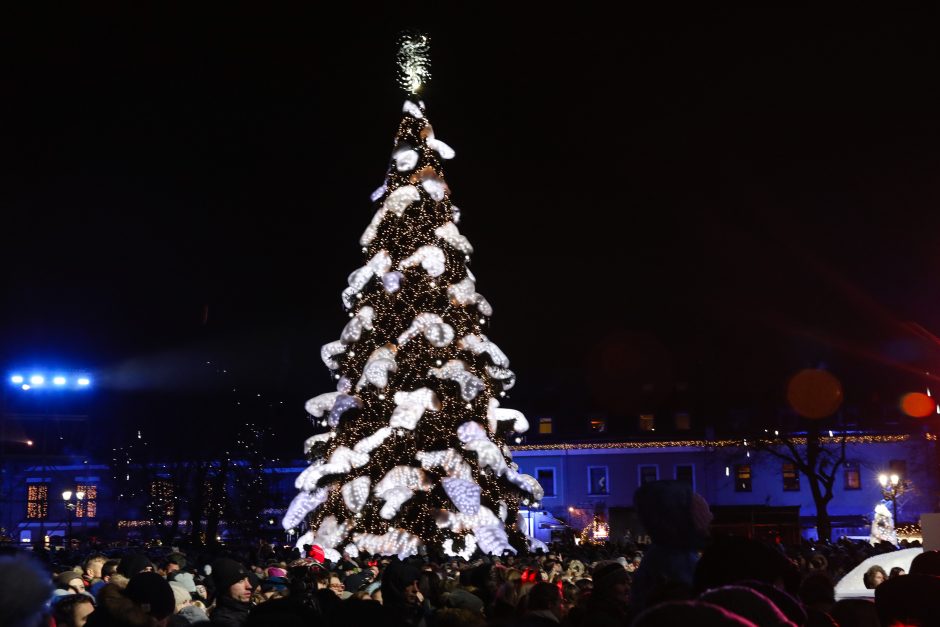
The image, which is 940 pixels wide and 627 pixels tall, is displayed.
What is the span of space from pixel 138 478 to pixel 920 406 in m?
43.8

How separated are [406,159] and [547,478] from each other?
3918 centimetres

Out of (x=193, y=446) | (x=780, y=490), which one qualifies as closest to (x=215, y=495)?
(x=193, y=446)

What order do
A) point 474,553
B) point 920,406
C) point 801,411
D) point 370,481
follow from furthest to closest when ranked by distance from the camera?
1. point 920,406
2. point 801,411
3. point 370,481
4. point 474,553

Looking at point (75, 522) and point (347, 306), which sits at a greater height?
point (347, 306)

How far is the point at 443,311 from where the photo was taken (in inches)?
1129

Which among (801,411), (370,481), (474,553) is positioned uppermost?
(801,411)

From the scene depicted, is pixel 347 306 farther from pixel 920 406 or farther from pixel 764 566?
pixel 920 406

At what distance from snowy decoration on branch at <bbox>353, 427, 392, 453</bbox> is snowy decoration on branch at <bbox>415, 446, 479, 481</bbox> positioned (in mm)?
981

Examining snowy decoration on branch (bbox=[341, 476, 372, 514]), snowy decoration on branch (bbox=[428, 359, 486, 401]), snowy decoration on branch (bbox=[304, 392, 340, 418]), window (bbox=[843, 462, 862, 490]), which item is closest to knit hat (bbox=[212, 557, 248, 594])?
snowy decoration on branch (bbox=[341, 476, 372, 514])

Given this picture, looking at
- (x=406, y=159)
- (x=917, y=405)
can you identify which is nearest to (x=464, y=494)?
(x=406, y=159)

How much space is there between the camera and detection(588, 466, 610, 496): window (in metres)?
63.8

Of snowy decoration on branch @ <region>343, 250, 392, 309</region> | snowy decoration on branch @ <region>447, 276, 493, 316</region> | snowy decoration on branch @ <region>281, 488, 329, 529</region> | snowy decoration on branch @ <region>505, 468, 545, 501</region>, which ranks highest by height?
snowy decoration on branch @ <region>343, 250, 392, 309</region>

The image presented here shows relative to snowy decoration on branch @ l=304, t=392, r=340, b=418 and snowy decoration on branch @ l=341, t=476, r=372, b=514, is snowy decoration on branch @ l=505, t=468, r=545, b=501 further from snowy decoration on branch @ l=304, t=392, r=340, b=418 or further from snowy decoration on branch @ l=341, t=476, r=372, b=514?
snowy decoration on branch @ l=304, t=392, r=340, b=418

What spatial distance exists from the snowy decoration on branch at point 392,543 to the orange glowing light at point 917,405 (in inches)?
1769
